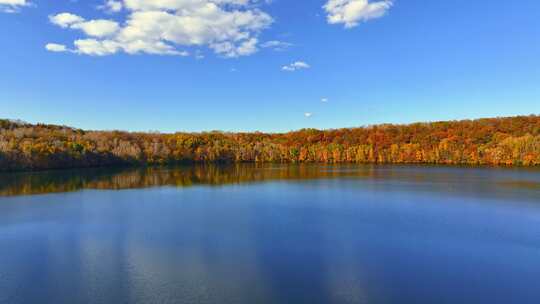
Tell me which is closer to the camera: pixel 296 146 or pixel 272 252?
pixel 272 252

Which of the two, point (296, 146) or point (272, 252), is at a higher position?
point (296, 146)

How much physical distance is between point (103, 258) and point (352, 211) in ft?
37.2

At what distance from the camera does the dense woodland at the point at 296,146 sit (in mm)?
49241

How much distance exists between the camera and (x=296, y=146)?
84.4 metres

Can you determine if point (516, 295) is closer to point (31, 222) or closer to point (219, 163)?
point (31, 222)

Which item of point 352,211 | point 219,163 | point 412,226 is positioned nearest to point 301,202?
point 352,211

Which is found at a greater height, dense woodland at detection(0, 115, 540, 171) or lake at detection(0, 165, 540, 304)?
dense woodland at detection(0, 115, 540, 171)

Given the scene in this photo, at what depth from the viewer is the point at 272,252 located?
34.0 ft

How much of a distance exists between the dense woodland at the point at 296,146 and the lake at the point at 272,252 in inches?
1292

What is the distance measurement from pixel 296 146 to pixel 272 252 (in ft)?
244

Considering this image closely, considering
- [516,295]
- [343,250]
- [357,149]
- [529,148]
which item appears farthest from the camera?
[357,149]

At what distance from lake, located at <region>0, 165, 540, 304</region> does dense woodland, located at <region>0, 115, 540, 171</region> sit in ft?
108

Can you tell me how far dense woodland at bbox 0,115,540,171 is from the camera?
49241mm

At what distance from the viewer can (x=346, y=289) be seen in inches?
302
